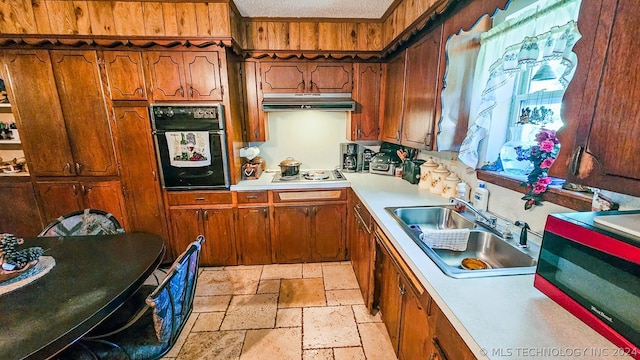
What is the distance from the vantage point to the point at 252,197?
2.64 metres

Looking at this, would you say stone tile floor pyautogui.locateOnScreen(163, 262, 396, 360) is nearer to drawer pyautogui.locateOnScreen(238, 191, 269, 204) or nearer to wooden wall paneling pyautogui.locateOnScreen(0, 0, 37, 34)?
drawer pyautogui.locateOnScreen(238, 191, 269, 204)

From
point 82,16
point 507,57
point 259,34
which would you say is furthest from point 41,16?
point 507,57

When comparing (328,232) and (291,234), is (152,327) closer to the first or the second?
(291,234)

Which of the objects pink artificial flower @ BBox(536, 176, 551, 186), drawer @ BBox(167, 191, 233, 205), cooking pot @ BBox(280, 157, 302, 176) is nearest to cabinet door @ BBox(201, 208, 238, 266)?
drawer @ BBox(167, 191, 233, 205)

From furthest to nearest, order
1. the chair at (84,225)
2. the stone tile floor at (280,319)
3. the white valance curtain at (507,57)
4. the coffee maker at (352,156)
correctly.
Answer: the coffee maker at (352,156) → the chair at (84,225) → the stone tile floor at (280,319) → the white valance curtain at (507,57)

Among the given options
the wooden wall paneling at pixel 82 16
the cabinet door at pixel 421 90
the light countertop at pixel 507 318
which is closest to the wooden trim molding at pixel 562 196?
the light countertop at pixel 507 318

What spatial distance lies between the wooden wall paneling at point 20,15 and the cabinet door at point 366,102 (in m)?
2.90

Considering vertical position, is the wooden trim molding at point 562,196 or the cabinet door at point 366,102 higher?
the cabinet door at point 366,102

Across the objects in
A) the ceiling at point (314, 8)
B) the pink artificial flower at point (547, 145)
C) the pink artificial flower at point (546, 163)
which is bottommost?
the pink artificial flower at point (546, 163)

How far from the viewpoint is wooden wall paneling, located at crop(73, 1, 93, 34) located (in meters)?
2.14

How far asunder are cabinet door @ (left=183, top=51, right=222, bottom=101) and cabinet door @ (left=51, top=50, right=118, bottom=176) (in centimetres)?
79

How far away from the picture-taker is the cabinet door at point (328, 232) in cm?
273

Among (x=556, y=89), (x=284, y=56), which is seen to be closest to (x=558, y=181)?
(x=556, y=89)

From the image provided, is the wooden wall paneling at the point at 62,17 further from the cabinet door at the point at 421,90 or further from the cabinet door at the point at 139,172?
the cabinet door at the point at 421,90
